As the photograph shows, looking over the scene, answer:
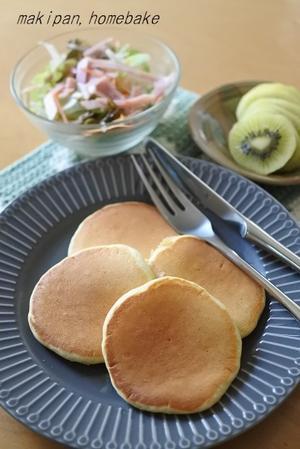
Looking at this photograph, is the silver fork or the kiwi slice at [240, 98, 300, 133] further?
the kiwi slice at [240, 98, 300, 133]

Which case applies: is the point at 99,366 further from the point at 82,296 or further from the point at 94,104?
the point at 94,104

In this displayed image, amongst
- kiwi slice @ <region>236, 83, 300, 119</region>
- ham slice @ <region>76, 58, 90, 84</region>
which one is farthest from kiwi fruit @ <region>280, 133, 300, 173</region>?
ham slice @ <region>76, 58, 90, 84</region>

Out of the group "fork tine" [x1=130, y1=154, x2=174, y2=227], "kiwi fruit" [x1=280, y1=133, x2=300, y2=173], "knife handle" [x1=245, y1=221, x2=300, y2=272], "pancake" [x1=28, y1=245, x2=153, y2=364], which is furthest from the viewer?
"kiwi fruit" [x1=280, y1=133, x2=300, y2=173]

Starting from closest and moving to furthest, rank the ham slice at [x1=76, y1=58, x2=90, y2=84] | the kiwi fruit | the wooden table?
the kiwi fruit, the ham slice at [x1=76, y1=58, x2=90, y2=84], the wooden table

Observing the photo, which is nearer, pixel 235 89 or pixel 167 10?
pixel 235 89

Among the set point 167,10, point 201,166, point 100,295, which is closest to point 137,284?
point 100,295

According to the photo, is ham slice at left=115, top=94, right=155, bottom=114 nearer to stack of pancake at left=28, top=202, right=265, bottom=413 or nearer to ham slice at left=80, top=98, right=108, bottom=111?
ham slice at left=80, top=98, right=108, bottom=111

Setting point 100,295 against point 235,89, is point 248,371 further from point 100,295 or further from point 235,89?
point 235,89

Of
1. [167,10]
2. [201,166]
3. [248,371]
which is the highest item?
[167,10]
